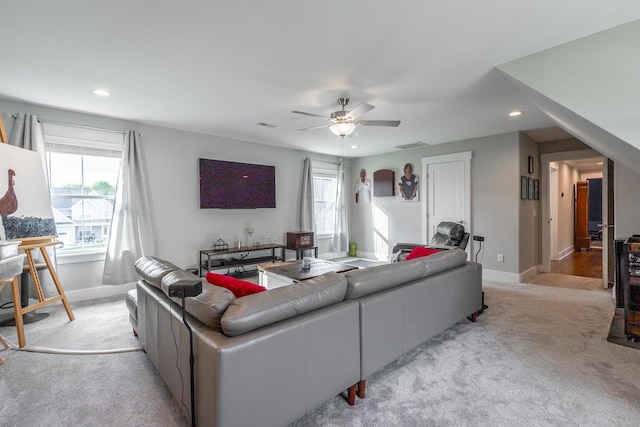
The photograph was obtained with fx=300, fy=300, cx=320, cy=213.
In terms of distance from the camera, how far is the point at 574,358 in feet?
7.65

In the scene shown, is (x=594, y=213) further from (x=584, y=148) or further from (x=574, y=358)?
(x=574, y=358)

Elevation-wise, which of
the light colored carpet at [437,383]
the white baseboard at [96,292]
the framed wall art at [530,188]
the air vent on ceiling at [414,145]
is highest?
the air vent on ceiling at [414,145]

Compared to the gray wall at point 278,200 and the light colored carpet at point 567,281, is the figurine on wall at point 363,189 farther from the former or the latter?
the light colored carpet at point 567,281

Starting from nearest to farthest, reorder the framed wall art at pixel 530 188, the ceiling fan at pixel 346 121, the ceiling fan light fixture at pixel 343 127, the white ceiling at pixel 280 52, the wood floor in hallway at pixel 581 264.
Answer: the white ceiling at pixel 280 52
the ceiling fan at pixel 346 121
the ceiling fan light fixture at pixel 343 127
the framed wall art at pixel 530 188
the wood floor in hallway at pixel 581 264

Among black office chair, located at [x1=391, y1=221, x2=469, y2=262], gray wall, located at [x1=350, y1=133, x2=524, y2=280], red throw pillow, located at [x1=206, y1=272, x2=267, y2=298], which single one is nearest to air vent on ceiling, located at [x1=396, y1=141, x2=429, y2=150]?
gray wall, located at [x1=350, y1=133, x2=524, y2=280]

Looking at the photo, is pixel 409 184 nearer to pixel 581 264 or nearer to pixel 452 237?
pixel 452 237

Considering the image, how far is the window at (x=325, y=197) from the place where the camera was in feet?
21.9

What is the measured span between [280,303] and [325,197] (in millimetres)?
5409

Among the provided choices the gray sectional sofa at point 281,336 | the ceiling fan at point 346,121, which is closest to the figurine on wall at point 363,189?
the ceiling fan at point 346,121

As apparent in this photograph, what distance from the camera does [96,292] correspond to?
13.1 feet

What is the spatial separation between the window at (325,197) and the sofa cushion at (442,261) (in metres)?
3.92

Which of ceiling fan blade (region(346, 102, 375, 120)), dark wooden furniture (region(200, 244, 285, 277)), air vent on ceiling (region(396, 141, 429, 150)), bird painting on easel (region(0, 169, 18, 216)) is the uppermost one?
air vent on ceiling (region(396, 141, 429, 150))

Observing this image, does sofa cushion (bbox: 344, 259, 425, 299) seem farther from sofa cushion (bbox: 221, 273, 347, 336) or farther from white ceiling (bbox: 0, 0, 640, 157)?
white ceiling (bbox: 0, 0, 640, 157)

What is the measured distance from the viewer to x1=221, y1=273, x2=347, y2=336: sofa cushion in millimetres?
1391
